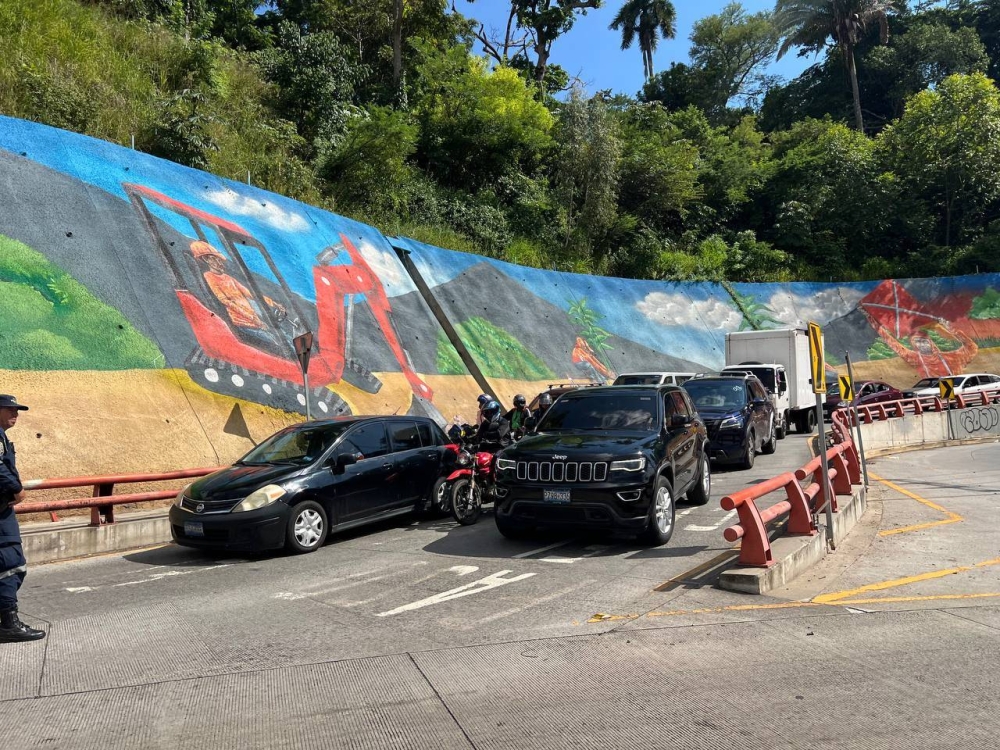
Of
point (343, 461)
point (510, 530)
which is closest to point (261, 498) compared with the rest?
point (343, 461)

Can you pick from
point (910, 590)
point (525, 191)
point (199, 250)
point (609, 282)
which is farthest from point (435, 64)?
point (910, 590)

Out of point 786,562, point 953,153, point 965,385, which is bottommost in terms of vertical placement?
point 786,562

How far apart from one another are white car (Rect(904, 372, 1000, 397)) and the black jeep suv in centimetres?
2234

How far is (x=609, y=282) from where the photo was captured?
3312 cm

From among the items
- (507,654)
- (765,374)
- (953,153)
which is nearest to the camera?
(507,654)

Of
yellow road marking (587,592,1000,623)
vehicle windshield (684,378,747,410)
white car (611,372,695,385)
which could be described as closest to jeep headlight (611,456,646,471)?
yellow road marking (587,592,1000,623)

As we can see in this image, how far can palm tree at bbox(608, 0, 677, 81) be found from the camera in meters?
65.6

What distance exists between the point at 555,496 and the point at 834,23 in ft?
192

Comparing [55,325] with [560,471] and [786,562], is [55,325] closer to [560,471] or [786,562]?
[560,471]

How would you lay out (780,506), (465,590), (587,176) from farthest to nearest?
Answer: (587,176)
(780,506)
(465,590)

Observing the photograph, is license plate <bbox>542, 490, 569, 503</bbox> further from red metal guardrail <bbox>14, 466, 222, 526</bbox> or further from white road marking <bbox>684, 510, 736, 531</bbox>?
red metal guardrail <bbox>14, 466, 222, 526</bbox>

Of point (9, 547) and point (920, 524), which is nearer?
point (9, 547)

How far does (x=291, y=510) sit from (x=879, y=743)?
666 cm

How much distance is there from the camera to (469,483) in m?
10.9
